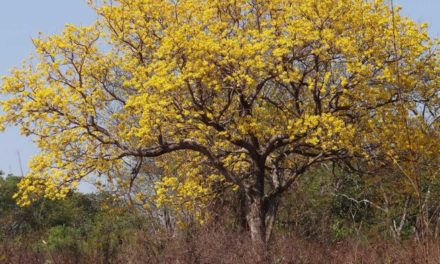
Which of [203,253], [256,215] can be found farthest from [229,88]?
[203,253]

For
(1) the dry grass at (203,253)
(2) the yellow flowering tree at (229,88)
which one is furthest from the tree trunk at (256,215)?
(1) the dry grass at (203,253)

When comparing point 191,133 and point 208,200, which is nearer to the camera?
point 191,133

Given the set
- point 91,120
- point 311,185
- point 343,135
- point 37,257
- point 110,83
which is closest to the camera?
point 37,257

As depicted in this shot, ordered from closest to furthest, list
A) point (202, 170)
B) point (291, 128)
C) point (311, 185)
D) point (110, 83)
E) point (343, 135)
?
point (343, 135) → point (291, 128) → point (110, 83) → point (202, 170) → point (311, 185)

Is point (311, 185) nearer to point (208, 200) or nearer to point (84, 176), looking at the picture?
point (208, 200)

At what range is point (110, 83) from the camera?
55.0ft

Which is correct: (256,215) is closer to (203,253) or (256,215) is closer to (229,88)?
(229,88)

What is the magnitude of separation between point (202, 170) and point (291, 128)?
4780mm

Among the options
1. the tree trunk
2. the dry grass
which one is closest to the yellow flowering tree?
the tree trunk

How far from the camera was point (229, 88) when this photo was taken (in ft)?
46.0

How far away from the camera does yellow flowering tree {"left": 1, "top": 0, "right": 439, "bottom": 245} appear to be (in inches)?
538

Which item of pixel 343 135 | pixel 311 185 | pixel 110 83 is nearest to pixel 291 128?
pixel 343 135

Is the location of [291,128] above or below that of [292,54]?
below

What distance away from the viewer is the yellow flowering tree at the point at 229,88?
13672 mm
